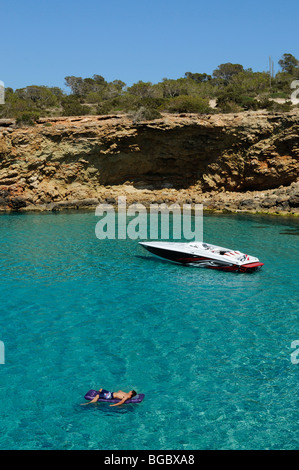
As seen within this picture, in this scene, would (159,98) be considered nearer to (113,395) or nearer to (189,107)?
(189,107)

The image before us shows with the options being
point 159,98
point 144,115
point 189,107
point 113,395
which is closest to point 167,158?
point 144,115

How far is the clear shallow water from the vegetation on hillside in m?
28.7

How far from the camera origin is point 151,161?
1752 inches

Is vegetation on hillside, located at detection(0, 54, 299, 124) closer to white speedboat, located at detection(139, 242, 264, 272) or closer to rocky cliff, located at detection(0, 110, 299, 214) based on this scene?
rocky cliff, located at detection(0, 110, 299, 214)

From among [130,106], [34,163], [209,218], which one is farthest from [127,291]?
[130,106]

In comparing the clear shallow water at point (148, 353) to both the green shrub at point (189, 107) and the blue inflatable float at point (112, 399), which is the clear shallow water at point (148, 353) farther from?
the green shrub at point (189, 107)

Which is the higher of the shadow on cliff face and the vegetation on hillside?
the vegetation on hillside

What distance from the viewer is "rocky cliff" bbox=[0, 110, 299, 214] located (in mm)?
40344

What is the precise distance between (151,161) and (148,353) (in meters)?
35.9

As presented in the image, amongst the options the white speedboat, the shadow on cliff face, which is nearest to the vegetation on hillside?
the shadow on cliff face

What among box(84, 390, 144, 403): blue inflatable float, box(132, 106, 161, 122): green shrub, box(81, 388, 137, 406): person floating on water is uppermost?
box(132, 106, 161, 122): green shrub

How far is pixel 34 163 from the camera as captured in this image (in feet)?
142

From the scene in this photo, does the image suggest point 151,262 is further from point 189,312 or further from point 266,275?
point 189,312

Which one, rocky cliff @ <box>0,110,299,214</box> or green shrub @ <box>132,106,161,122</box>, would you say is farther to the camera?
green shrub @ <box>132,106,161,122</box>
